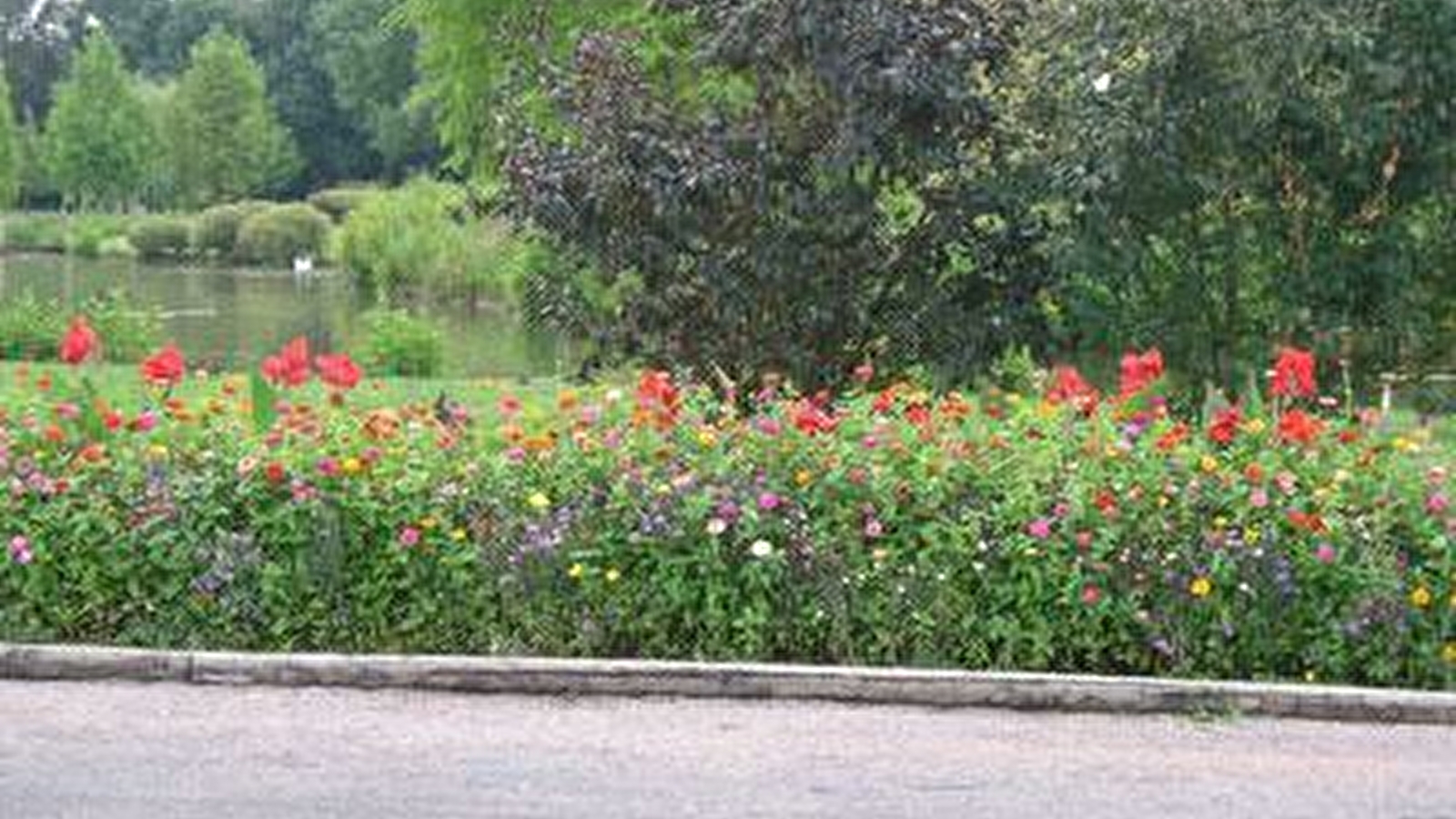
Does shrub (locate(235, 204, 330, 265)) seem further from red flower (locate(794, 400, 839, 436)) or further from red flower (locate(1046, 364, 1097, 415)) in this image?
A: red flower (locate(794, 400, 839, 436))

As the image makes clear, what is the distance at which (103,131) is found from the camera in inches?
3105

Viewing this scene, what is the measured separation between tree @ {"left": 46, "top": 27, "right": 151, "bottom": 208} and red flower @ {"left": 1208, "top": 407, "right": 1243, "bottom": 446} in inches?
2951

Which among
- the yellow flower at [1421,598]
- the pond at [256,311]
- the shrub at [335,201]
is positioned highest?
the shrub at [335,201]

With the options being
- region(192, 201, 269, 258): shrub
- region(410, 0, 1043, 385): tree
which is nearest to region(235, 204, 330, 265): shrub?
region(192, 201, 269, 258): shrub

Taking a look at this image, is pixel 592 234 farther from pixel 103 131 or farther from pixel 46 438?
pixel 103 131

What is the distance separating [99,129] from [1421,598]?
76.5 metres

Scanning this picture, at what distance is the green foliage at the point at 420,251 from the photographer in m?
39.3

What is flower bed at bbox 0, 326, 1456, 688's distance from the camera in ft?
24.1

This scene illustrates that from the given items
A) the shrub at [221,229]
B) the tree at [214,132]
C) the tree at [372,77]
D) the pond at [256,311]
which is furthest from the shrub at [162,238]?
the tree at [372,77]

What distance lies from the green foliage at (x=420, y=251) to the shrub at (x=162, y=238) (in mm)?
24372

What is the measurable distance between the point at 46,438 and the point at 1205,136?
20.9 feet

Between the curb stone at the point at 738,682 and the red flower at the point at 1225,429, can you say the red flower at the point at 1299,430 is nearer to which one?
the red flower at the point at 1225,429

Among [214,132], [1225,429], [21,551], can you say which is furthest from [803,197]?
[214,132]

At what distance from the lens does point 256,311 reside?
37969mm
